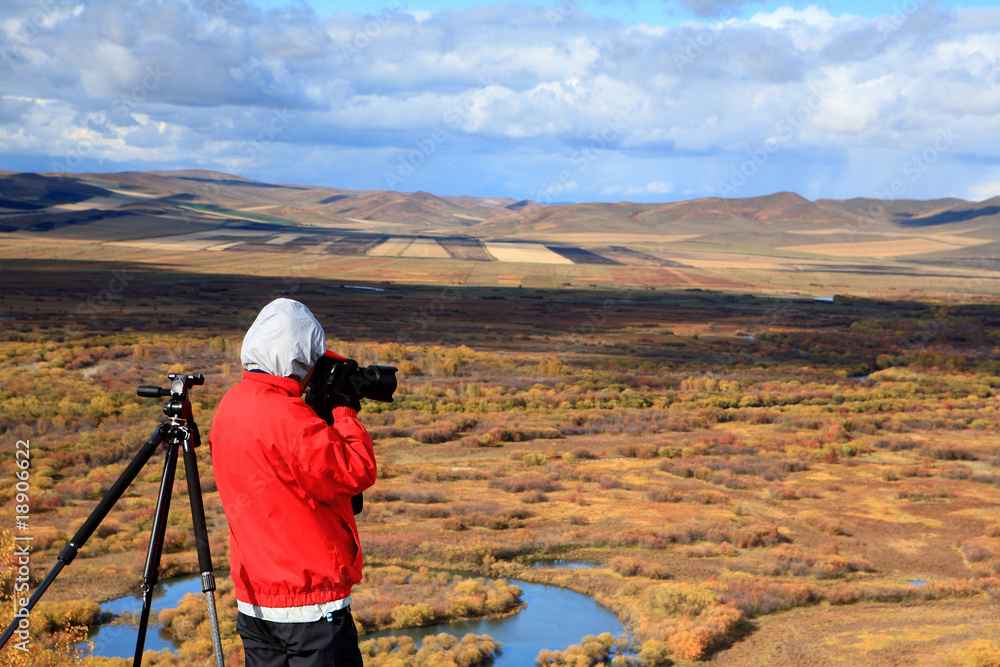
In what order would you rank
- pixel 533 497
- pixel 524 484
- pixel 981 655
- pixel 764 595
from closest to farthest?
pixel 981 655, pixel 764 595, pixel 533 497, pixel 524 484

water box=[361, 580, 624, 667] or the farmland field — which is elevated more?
the farmland field

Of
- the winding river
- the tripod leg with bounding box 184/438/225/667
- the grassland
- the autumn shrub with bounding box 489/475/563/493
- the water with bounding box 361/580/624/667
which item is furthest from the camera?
the autumn shrub with bounding box 489/475/563/493

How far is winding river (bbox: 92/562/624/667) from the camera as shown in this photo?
382 inches

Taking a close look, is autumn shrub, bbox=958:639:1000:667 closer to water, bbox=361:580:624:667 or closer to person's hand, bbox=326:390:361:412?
water, bbox=361:580:624:667

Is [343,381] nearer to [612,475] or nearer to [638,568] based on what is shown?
[638,568]

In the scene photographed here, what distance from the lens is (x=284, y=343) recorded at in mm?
3002

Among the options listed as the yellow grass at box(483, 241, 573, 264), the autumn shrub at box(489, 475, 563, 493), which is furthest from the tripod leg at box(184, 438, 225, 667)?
the yellow grass at box(483, 241, 573, 264)

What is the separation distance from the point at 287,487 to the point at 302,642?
0.61m

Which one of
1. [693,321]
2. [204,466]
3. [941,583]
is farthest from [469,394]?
[693,321]

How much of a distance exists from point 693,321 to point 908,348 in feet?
59.1

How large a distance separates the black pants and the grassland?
6.08 metres

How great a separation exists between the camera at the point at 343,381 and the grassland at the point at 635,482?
6.67 meters

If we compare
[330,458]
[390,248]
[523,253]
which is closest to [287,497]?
[330,458]

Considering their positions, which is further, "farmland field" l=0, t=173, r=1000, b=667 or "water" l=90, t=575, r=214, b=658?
"farmland field" l=0, t=173, r=1000, b=667
